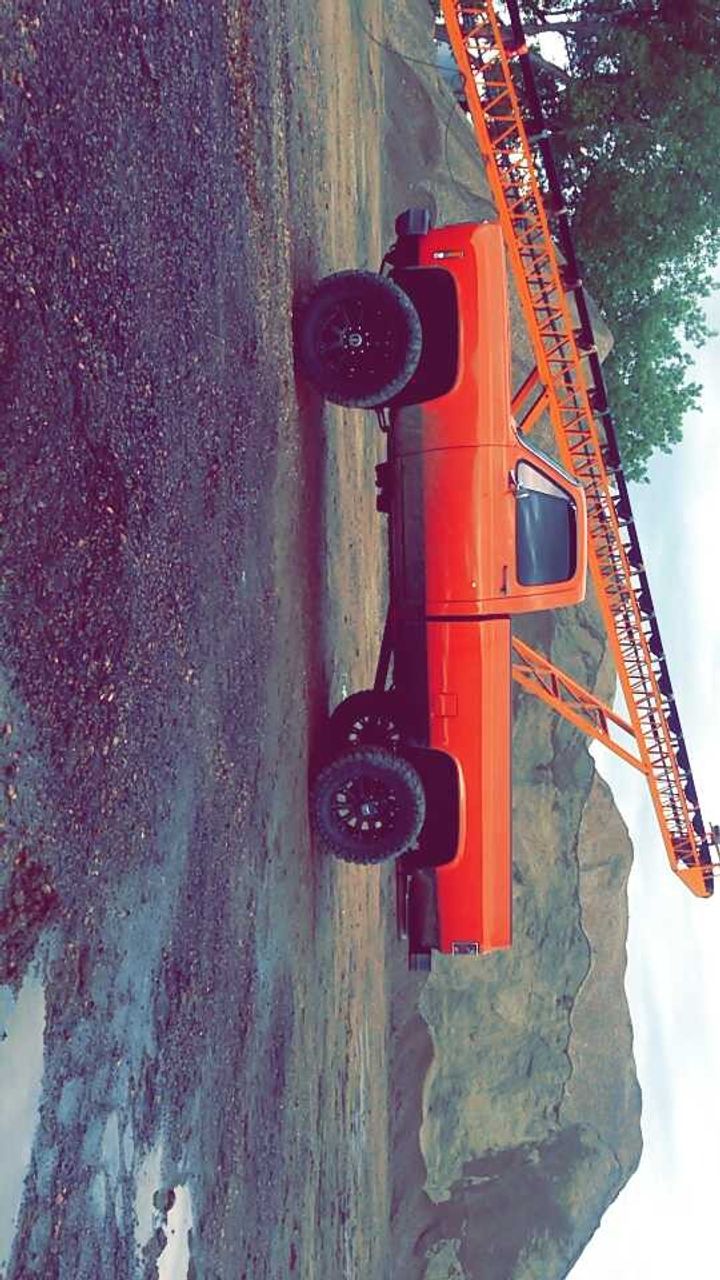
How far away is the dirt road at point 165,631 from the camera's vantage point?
319 cm

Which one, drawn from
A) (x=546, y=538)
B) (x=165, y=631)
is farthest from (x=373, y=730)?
(x=165, y=631)

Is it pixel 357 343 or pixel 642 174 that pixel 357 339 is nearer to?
pixel 357 343

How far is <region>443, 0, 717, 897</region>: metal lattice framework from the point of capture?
935 centimetres

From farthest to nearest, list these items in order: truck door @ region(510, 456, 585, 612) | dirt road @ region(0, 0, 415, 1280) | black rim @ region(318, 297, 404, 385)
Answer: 1. truck door @ region(510, 456, 585, 612)
2. black rim @ region(318, 297, 404, 385)
3. dirt road @ region(0, 0, 415, 1280)

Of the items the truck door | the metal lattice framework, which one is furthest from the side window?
the metal lattice framework

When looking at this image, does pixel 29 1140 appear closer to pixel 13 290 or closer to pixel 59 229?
pixel 13 290

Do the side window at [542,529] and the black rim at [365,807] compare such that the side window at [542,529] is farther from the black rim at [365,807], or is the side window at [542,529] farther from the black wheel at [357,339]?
the black rim at [365,807]

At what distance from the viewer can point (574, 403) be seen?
9906 millimetres

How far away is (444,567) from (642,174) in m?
12.4

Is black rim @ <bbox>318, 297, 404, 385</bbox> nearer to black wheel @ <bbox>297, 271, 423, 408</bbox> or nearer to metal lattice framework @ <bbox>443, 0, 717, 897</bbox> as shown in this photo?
black wheel @ <bbox>297, 271, 423, 408</bbox>

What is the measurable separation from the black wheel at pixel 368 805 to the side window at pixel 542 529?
1.43m

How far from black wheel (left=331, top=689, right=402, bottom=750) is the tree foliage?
11983 millimetres

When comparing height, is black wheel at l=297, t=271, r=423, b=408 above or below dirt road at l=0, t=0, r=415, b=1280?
above

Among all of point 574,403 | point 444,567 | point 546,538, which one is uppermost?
point 574,403
